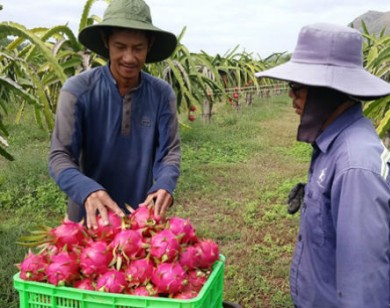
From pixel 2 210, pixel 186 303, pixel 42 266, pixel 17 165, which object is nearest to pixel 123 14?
pixel 42 266

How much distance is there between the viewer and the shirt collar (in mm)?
1624

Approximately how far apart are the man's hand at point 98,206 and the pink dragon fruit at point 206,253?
0.31 meters

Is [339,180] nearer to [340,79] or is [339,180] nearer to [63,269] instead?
[340,79]

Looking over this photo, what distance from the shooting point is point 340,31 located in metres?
1.60

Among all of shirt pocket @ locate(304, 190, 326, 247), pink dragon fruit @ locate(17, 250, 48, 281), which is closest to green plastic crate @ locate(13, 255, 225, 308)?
pink dragon fruit @ locate(17, 250, 48, 281)

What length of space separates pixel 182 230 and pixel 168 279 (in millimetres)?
217

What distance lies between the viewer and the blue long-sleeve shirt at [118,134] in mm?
2078

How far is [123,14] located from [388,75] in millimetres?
3956

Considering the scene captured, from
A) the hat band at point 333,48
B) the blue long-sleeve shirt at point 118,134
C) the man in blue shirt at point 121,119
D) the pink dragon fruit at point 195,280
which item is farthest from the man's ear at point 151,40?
the pink dragon fruit at point 195,280

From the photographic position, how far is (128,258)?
147 cm

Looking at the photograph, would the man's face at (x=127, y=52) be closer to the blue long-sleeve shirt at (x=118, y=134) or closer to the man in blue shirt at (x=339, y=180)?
the blue long-sleeve shirt at (x=118, y=134)

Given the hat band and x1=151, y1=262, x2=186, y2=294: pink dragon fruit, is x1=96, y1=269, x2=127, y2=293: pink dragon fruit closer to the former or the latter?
x1=151, y1=262, x2=186, y2=294: pink dragon fruit

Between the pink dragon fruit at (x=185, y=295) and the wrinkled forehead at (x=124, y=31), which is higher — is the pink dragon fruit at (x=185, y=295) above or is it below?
below

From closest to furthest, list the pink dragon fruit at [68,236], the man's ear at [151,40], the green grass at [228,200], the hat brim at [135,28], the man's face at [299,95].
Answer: the pink dragon fruit at [68,236] < the man's face at [299,95] < the hat brim at [135,28] < the man's ear at [151,40] < the green grass at [228,200]
